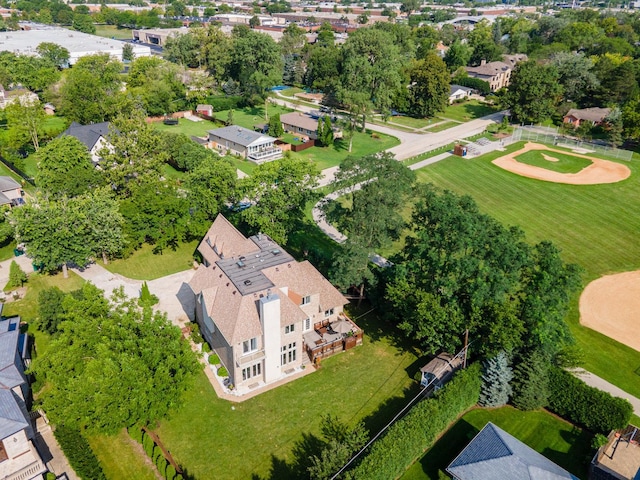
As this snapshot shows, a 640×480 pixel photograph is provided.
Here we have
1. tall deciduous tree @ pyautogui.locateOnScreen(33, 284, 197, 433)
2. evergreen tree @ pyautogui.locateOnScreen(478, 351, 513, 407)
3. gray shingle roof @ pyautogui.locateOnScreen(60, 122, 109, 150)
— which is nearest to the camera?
tall deciduous tree @ pyautogui.locateOnScreen(33, 284, 197, 433)

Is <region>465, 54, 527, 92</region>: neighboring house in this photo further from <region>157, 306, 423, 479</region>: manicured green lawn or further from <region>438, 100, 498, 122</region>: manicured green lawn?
<region>157, 306, 423, 479</region>: manicured green lawn

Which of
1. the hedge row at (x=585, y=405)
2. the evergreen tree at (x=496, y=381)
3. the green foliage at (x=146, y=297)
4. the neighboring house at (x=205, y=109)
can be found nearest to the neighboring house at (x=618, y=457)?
the hedge row at (x=585, y=405)

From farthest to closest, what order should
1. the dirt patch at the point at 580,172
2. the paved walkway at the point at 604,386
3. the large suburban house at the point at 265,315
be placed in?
the dirt patch at the point at 580,172, the paved walkway at the point at 604,386, the large suburban house at the point at 265,315

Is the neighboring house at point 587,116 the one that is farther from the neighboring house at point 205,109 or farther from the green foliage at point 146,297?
the green foliage at point 146,297

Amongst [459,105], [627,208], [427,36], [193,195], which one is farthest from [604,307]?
[427,36]

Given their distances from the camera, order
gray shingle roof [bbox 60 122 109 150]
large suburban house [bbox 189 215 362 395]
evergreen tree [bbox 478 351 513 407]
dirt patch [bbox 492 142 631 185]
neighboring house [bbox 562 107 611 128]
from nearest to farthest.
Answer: evergreen tree [bbox 478 351 513 407]
large suburban house [bbox 189 215 362 395]
gray shingle roof [bbox 60 122 109 150]
dirt patch [bbox 492 142 631 185]
neighboring house [bbox 562 107 611 128]

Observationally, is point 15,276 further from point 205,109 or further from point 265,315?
point 205,109

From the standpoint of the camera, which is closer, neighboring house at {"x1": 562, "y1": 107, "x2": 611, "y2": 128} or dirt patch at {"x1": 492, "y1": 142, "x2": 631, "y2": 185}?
dirt patch at {"x1": 492, "y1": 142, "x2": 631, "y2": 185}

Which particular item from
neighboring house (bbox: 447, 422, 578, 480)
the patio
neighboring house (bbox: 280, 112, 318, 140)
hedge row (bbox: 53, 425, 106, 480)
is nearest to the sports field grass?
neighboring house (bbox: 447, 422, 578, 480)
